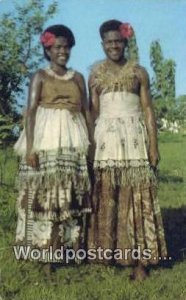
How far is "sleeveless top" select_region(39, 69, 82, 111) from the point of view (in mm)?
2178

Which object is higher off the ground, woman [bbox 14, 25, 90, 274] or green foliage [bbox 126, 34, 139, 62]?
green foliage [bbox 126, 34, 139, 62]

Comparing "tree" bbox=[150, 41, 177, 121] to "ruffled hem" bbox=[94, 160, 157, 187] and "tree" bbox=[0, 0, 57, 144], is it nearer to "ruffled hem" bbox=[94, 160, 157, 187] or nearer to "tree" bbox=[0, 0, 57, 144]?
"ruffled hem" bbox=[94, 160, 157, 187]

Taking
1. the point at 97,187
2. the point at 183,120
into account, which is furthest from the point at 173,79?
the point at 97,187

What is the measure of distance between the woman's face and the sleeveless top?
0.12 feet

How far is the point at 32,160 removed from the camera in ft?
7.16

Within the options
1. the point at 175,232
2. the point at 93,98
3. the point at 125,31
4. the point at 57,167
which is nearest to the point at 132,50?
the point at 125,31

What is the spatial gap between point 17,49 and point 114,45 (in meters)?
0.33

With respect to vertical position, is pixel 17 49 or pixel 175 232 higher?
pixel 17 49

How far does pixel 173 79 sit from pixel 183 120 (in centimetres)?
14

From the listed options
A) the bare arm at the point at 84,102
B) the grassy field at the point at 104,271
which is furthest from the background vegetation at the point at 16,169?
the bare arm at the point at 84,102

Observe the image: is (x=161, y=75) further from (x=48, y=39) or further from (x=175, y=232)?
(x=175, y=232)

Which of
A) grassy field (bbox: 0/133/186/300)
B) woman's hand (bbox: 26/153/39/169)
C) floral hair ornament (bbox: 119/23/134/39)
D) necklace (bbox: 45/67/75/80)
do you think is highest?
floral hair ornament (bbox: 119/23/134/39)

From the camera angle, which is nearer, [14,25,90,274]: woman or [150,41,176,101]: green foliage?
[14,25,90,274]: woman

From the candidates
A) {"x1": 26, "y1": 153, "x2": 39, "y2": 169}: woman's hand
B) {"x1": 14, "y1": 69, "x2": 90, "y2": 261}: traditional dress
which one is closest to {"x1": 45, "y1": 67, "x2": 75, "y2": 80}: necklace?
{"x1": 14, "y1": 69, "x2": 90, "y2": 261}: traditional dress
